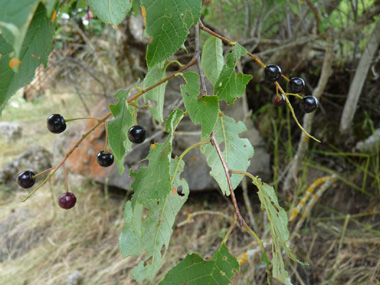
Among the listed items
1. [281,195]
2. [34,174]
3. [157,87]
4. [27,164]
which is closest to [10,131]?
[27,164]

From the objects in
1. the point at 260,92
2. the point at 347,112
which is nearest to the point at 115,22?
the point at 347,112

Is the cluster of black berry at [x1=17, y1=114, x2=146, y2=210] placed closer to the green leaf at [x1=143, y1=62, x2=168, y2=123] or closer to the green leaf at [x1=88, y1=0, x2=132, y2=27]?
the green leaf at [x1=143, y1=62, x2=168, y2=123]

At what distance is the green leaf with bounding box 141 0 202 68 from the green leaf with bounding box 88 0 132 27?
0.12 ft

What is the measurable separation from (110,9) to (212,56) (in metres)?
0.33

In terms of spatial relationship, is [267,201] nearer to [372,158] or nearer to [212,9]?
[372,158]

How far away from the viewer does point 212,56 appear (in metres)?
0.76

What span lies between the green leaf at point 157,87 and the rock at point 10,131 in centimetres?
382

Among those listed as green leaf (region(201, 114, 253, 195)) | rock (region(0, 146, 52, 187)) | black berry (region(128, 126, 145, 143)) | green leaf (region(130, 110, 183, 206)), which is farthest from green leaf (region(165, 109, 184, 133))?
rock (region(0, 146, 52, 187))

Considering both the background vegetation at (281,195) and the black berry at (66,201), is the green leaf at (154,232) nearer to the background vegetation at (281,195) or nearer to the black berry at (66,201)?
the black berry at (66,201)

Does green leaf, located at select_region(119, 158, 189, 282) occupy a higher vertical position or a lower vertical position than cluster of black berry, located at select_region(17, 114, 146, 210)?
lower

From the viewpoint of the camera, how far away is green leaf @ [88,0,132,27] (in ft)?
1.53

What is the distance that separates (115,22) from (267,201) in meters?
0.40

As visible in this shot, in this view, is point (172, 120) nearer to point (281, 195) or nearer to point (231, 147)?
point (231, 147)

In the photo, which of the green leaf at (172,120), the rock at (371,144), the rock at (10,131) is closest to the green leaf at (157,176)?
the green leaf at (172,120)
